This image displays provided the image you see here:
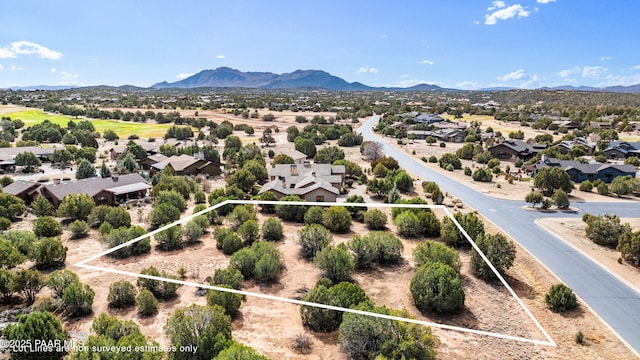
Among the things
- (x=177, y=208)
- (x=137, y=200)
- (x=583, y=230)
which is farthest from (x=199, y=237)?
Result: (x=583, y=230)

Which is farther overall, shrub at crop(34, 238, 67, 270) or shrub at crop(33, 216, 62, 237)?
shrub at crop(33, 216, 62, 237)

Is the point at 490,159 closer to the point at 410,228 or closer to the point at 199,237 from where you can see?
the point at 410,228

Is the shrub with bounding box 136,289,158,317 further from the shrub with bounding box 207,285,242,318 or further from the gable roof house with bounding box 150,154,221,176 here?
the gable roof house with bounding box 150,154,221,176

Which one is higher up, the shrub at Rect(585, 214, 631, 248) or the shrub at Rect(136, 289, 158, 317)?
the shrub at Rect(585, 214, 631, 248)

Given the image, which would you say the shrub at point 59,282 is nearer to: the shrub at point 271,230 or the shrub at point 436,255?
the shrub at point 271,230

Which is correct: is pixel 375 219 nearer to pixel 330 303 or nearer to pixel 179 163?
pixel 330 303

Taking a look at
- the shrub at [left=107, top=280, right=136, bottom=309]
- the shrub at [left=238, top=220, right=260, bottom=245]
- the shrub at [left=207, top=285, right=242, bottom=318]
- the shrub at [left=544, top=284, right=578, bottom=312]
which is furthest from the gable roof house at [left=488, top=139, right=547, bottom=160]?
the shrub at [left=107, top=280, right=136, bottom=309]
